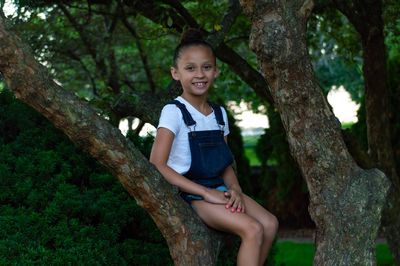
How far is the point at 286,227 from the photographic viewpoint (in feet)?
39.4

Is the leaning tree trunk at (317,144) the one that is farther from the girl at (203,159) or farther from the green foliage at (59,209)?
the green foliage at (59,209)

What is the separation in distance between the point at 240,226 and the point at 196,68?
0.90 meters

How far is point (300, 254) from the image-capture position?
9133 millimetres

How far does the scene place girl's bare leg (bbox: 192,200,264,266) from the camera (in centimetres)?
353

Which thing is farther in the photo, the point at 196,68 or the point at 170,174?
the point at 196,68

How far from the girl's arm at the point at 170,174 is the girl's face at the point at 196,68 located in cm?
34

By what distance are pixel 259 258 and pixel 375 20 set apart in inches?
134

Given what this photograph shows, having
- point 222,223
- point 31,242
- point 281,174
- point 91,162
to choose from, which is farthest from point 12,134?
point 281,174

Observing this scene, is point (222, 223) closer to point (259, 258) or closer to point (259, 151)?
point (259, 258)

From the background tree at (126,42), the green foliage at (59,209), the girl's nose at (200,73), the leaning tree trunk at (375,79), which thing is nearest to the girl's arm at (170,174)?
the girl's nose at (200,73)

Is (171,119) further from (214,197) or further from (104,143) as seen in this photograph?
(104,143)

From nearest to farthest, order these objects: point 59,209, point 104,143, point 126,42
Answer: point 104,143 < point 59,209 < point 126,42

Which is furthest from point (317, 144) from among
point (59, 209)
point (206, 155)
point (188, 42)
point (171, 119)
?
point (59, 209)

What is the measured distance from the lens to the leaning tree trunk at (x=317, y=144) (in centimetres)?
334
